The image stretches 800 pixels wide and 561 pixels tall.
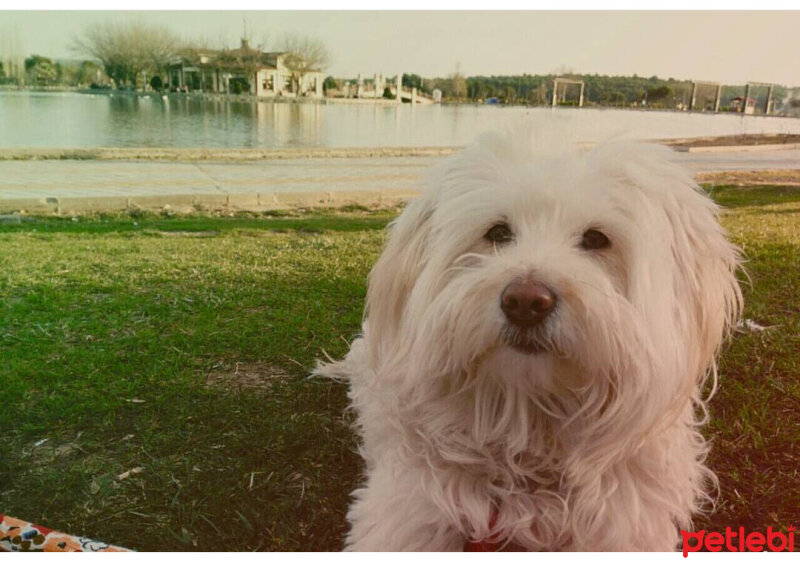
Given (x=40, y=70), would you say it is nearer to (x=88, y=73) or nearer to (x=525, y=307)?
(x=88, y=73)

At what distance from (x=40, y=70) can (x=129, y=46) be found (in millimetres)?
652

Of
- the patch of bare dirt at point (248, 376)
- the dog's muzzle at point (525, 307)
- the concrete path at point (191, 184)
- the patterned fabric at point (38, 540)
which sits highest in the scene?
the dog's muzzle at point (525, 307)

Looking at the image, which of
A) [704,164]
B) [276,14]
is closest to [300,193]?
[276,14]

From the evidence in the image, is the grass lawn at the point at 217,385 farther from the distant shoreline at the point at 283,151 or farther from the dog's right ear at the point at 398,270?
the dog's right ear at the point at 398,270

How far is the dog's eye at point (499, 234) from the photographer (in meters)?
1.58

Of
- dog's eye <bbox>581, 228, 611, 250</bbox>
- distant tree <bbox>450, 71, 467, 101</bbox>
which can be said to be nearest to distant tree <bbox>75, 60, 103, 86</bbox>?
distant tree <bbox>450, 71, 467, 101</bbox>

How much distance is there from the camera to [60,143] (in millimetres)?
4645

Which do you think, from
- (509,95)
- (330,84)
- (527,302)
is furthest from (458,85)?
(527,302)

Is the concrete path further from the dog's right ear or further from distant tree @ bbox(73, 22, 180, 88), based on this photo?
the dog's right ear

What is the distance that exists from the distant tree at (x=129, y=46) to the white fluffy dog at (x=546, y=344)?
208cm

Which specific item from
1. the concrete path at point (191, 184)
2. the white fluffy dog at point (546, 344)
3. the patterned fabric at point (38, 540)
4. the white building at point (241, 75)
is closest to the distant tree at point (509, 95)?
the white building at point (241, 75)

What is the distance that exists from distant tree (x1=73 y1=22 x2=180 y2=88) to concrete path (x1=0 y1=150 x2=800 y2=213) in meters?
1.30

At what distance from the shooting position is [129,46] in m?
3.41

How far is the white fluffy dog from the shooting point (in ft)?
4.64
